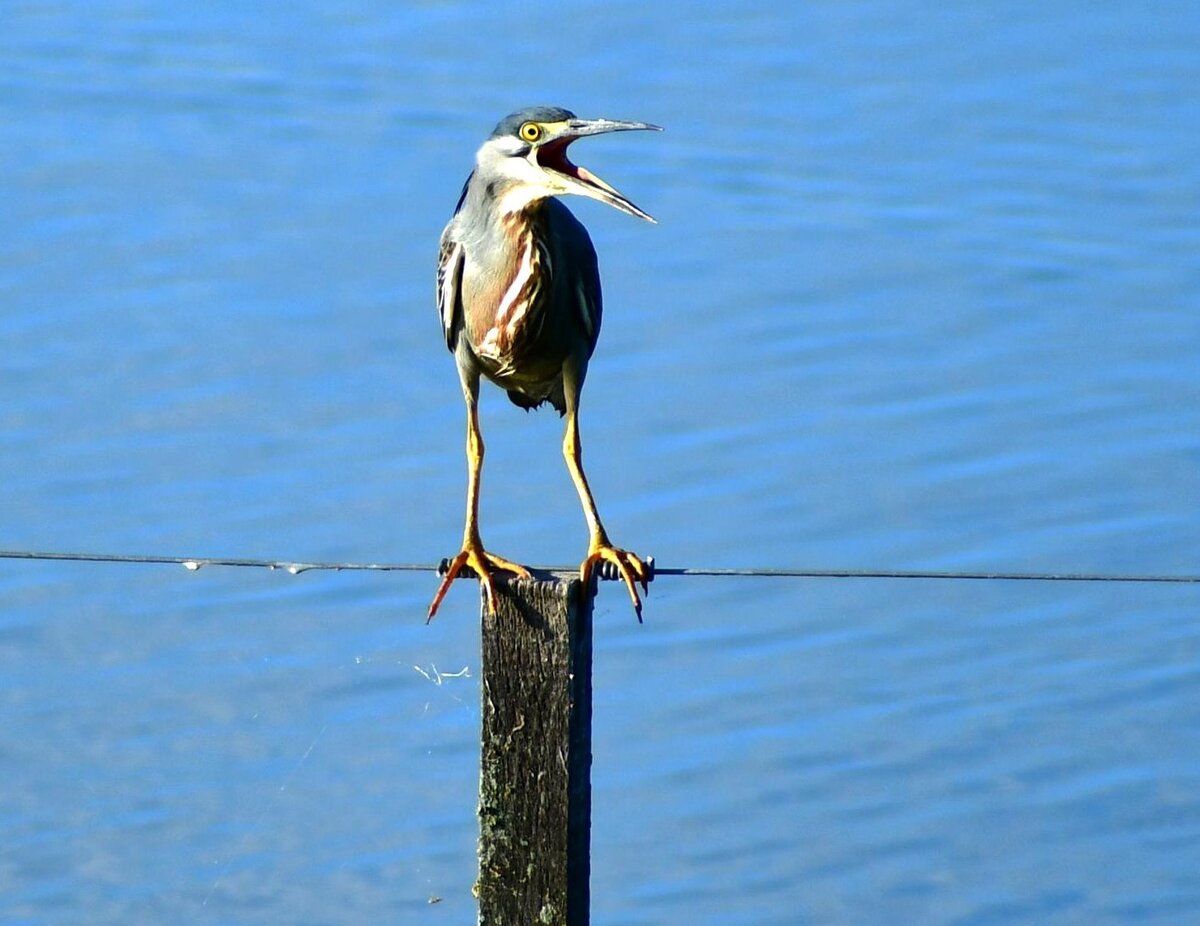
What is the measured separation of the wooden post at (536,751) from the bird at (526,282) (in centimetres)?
34

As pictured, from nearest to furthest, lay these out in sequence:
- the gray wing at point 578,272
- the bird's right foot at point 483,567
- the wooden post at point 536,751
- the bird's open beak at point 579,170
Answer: the wooden post at point 536,751
the bird's right foot at point 483,567
the bird's open beak at point 579,170
the gray wing at point 578,272

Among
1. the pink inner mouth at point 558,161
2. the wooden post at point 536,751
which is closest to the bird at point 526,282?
the pink inner mouth at point 558,161

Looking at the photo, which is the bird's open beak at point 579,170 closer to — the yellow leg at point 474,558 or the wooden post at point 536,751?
the yellow leg at point 474,558

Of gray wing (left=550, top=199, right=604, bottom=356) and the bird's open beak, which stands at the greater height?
the bird's open beak

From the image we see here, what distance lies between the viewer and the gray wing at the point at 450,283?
194 inches

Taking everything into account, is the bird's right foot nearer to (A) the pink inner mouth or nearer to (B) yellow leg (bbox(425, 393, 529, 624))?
(B) yellow leg (bbox(425, 393, 529, 624))

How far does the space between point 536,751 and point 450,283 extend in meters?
1.36

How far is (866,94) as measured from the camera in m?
13.6

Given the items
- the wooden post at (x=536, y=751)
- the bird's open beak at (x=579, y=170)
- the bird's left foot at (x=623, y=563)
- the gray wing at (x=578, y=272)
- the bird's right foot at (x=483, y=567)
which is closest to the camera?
the wooden post at (x=536, y=751)

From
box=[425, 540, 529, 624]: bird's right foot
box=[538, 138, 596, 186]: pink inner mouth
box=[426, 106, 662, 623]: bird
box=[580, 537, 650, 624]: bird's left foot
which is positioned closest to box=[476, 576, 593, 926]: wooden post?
box=[425, 540, 529, 624]: bird's right foot

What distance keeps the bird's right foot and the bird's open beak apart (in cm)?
74

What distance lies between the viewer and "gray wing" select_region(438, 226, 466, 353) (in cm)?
494

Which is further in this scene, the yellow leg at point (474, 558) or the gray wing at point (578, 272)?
the gray wing at point (578, 272)

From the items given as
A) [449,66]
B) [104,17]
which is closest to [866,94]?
[449,66]
